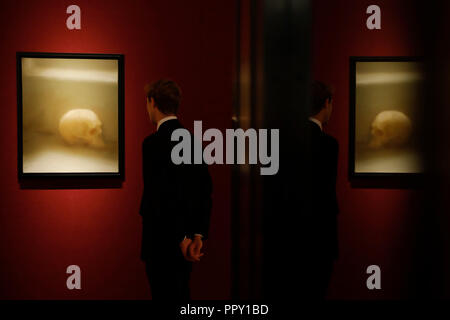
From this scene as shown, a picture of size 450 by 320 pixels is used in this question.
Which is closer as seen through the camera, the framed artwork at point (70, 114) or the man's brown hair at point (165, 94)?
the man's brown hair at point (165, 94)

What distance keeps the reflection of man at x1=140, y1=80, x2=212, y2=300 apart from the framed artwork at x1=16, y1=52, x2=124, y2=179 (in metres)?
0.30

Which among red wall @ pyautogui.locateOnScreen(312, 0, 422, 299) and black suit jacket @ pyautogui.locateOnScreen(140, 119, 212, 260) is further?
black suit jacket @ pyautogui.locateOnScreen(140, 119, 212, 260)

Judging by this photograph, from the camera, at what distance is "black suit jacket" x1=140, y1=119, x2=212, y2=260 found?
7.46ft

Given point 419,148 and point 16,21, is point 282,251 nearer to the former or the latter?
point 419,148

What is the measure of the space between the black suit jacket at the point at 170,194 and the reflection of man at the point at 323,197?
0.55 m

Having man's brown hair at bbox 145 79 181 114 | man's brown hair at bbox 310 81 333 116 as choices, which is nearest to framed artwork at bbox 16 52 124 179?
man's brown hair at bbox 145 79 181 114

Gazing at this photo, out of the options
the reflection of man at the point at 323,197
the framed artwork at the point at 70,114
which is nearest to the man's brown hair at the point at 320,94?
the reflection of man at the point at 323,197

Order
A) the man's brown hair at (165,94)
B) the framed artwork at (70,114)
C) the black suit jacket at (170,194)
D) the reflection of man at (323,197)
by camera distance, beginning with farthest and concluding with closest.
A: the framed artwork at (70,114) < the man's brown hair at (165,94) < the black suit jacket at (170,194) < the reflection of man at (323,197)

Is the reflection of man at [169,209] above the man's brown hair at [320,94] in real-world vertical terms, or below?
below

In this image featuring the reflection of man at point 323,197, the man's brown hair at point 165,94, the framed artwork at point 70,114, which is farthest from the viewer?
the framed artwork at point 70,114

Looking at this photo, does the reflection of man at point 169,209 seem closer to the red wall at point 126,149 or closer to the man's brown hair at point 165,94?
the man's brown hair at point 165,94

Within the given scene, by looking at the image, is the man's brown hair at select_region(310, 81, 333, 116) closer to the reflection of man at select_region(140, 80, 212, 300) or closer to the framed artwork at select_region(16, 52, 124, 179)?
the reflection of man at select_region(140, 80, 212, 300)

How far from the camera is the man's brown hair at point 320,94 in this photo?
7.22 ft
